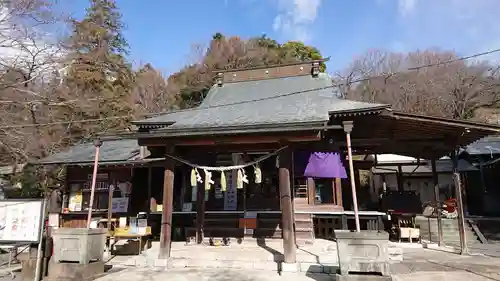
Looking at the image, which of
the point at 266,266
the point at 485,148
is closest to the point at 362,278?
the point at 266,266

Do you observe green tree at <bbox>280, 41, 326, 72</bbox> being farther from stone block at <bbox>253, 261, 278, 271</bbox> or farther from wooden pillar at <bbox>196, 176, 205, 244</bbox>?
stone block at <bbox>253, 261, 278, 271</bbox>

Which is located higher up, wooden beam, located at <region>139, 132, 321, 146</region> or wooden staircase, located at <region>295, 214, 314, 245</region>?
wooden beam, located at <region>139, 132, 321, 146</region>

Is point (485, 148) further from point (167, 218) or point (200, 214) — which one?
point (167, 218)

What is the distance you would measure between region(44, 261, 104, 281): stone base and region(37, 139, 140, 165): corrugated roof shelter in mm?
6162

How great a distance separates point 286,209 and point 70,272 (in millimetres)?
5389

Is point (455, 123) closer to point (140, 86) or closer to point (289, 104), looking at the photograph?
point (289, 104)

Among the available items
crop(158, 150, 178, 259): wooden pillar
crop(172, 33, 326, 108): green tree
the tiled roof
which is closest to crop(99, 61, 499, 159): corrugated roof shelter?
the tiled roof

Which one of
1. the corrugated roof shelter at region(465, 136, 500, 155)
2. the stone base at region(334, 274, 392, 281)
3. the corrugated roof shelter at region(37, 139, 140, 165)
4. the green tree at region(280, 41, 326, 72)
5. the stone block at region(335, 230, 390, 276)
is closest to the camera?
the stone base at region(334, 274, 392, 281)

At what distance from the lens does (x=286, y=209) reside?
327 inches

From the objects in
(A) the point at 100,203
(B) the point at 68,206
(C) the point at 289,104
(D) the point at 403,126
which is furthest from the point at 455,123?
(B) the point at 68,206

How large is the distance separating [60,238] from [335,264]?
691 centimetres

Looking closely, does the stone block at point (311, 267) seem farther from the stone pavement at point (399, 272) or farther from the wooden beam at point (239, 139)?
the wooden beam at point (239, 139)

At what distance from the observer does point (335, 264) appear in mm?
8281

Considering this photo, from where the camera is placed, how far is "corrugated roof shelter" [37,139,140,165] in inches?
551
